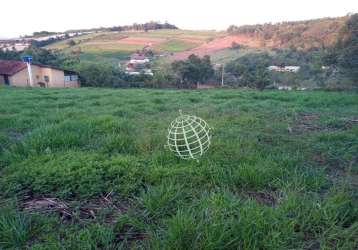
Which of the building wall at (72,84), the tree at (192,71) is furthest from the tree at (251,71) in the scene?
the building wall at (72,84)

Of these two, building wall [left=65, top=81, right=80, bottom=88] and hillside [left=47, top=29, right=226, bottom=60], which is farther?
hillside [left=47, top=29, right=226, bottom=60]

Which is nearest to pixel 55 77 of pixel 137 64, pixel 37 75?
pixel 37 75

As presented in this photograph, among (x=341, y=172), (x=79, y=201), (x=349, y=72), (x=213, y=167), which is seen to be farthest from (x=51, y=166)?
(x=349, y=72)

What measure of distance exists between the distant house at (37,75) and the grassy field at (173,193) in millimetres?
28880

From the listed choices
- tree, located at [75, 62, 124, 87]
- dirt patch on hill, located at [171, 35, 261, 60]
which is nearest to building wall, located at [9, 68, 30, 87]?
tree, located at [75, 62, 124, 87]

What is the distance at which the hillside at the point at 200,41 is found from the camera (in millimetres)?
45600

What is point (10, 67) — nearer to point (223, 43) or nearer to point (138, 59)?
point (138, 59)

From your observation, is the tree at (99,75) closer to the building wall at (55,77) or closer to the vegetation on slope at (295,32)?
the building wall at (55,77)

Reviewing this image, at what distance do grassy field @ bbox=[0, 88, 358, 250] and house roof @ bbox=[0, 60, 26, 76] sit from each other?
1145 inches

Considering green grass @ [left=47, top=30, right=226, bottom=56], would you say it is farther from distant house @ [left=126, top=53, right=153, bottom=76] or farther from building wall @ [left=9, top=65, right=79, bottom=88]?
building wall @ [left=9, top=65, right=79, bottom=88]

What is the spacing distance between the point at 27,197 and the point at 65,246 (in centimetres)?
101

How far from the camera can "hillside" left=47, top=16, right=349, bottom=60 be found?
150 ft

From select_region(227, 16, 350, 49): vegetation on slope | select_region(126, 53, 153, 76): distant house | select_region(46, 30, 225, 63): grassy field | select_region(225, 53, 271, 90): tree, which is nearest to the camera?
select_region(225, 53, 271, 90): tree

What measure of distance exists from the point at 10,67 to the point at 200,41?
1575 inches
